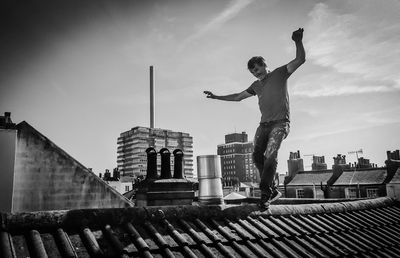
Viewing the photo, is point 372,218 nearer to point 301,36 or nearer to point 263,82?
point 263,82

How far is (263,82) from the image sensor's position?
4.16 metres

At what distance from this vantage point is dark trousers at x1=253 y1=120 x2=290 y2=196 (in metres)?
3.81

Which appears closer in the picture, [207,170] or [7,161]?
[207,170]

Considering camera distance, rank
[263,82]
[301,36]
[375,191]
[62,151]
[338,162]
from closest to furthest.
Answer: [301,36]
[263,82]
[62,151]
[375,191]
[338,162]

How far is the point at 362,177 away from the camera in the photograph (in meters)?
35.3

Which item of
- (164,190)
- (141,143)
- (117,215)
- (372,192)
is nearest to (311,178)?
(372,192)

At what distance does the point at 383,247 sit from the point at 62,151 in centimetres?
838

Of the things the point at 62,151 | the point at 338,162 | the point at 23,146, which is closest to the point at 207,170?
the point at 62,151

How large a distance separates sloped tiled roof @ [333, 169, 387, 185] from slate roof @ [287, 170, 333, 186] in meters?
1.85

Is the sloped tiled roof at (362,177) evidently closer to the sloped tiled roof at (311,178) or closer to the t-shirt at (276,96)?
the sloped tiled roof at (311,178)

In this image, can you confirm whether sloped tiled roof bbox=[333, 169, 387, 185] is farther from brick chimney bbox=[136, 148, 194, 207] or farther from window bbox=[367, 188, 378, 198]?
brick chimney bbox=[136, 148, 194, 207]

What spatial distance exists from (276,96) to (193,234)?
2307 millimetres

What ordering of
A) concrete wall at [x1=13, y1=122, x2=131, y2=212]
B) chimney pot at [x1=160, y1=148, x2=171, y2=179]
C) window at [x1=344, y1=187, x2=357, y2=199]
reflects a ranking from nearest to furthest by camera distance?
chimney pot at [x1=160, y1=148, x2=171, y2=179], concrete wall at [x1=13, y1=122, x2=131, y2=212], window at [x1=344, y1=187, x2=357, y2=199]

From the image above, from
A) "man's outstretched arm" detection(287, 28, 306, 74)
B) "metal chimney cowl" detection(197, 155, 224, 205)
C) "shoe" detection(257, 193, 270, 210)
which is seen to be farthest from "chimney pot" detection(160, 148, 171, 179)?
"man's outstretched arm" detection(287, 28, 306, 74)
